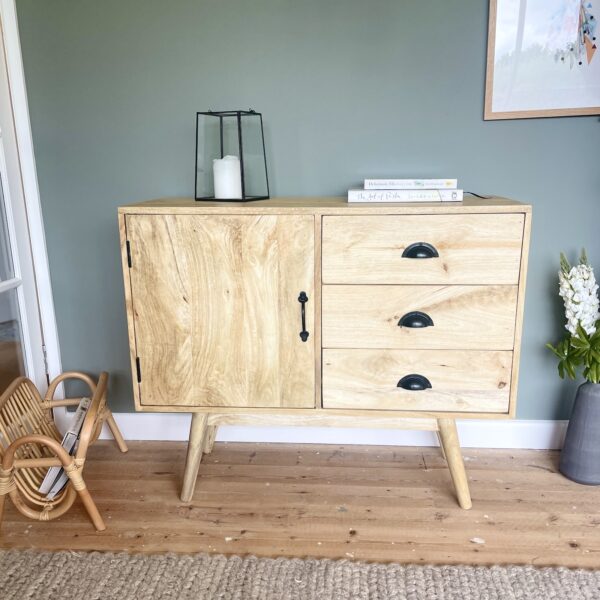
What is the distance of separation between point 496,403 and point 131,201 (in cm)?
133

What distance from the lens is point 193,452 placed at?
1700 mm

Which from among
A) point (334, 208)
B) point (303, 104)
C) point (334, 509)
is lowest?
point (334, 509)

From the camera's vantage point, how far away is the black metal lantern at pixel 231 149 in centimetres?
A: 171

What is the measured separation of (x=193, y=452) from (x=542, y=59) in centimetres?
159

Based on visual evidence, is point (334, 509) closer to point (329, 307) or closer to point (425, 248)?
point (329, 307)

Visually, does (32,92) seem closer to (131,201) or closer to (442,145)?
(131,201)

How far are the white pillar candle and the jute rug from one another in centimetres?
100

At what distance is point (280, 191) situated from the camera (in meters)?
1.88

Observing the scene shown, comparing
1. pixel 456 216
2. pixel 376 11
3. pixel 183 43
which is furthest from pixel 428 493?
pixel 183 43

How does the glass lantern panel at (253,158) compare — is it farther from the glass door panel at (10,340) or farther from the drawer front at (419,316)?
the glass door panel at (10,340)

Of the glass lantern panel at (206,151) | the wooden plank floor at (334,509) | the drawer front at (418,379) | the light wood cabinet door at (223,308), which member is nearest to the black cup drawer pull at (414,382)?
the drawer front at (418,379)

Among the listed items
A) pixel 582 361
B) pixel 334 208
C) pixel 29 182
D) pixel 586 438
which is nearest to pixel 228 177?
pixel 334 208

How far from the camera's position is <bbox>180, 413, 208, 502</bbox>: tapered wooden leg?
1.69 metres

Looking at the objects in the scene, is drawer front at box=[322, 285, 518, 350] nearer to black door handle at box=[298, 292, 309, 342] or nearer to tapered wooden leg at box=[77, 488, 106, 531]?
black door handle at box=[298, 292, 309, 342]
